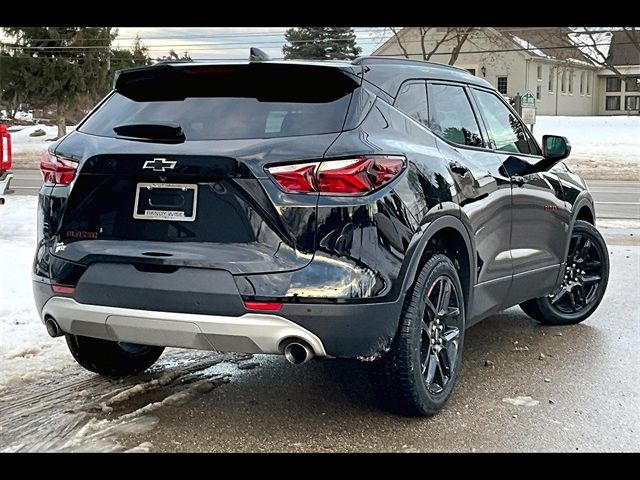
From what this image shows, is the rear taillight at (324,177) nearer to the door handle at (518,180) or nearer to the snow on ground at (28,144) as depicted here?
the door handle at (518,180)

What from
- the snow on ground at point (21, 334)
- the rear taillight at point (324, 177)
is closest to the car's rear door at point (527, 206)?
the rear taillight at point (324, 177)

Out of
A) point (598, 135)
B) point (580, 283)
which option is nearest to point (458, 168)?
point (580, 283)

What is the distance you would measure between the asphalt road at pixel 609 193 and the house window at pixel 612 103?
44090 millimetres

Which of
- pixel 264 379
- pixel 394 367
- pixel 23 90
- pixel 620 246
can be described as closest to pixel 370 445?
pixel 394 367

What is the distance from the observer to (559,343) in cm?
575

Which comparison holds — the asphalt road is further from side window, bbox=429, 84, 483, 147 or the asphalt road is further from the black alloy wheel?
the black alloy wheel

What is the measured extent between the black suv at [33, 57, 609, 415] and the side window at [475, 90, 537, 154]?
0.81 metres

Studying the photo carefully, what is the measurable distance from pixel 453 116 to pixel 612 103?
66.0m

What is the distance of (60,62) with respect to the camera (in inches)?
1529

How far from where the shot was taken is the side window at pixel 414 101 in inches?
167

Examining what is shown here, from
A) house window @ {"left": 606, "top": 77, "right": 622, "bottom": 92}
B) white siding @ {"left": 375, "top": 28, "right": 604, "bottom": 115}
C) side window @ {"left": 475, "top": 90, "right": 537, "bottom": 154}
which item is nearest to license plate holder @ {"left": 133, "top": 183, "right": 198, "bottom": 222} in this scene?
side window @ {"left": 475, "top": 90, "right": 537, "bottom": 154}

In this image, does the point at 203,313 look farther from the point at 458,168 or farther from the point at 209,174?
the point at 458,168
